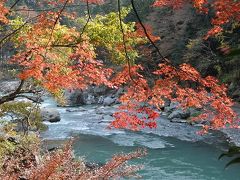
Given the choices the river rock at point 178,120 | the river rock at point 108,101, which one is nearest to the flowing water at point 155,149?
the river rock at point 178,120

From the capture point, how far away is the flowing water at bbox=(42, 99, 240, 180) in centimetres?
940

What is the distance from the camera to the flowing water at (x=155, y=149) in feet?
30.8

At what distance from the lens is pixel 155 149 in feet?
38.7

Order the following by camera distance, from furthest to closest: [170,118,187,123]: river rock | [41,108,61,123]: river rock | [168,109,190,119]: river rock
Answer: [41,108,61,123]: river rock
[168,109,190,119]: river rock
[170,118,187,123]: river rock

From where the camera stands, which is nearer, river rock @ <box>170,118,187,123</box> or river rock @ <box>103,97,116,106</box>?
river rock @ <box>170,118,187,123</box>

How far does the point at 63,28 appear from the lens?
7.88m

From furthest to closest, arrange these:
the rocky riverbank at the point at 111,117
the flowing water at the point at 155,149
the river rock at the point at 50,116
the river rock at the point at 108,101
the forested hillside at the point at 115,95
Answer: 1. the river rock at the point at 108,101
2. the river rock at the point at 50,116
3. the rocky riverbank at the point at 111,117
4. the flowing water at the point at 155,149
5. the forested hillside at the point at 115,95

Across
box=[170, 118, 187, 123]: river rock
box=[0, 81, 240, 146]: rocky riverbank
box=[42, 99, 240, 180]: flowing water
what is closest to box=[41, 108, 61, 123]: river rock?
box=[0, 81, 240, 146]: rocky riverbank

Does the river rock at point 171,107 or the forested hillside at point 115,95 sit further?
the river rock at point 171,107

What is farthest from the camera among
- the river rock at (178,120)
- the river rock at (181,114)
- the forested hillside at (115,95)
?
the river rock at (181,114)

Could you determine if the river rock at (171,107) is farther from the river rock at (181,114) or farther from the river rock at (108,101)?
the river rock at (108,101)

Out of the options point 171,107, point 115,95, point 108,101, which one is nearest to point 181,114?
point 171,107

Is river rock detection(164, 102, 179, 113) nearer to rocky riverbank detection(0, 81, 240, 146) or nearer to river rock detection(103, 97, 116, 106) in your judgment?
rocky riverbank detection(0, 81, 240, 146)

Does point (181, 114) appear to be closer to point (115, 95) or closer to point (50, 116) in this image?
point (50, 116)
